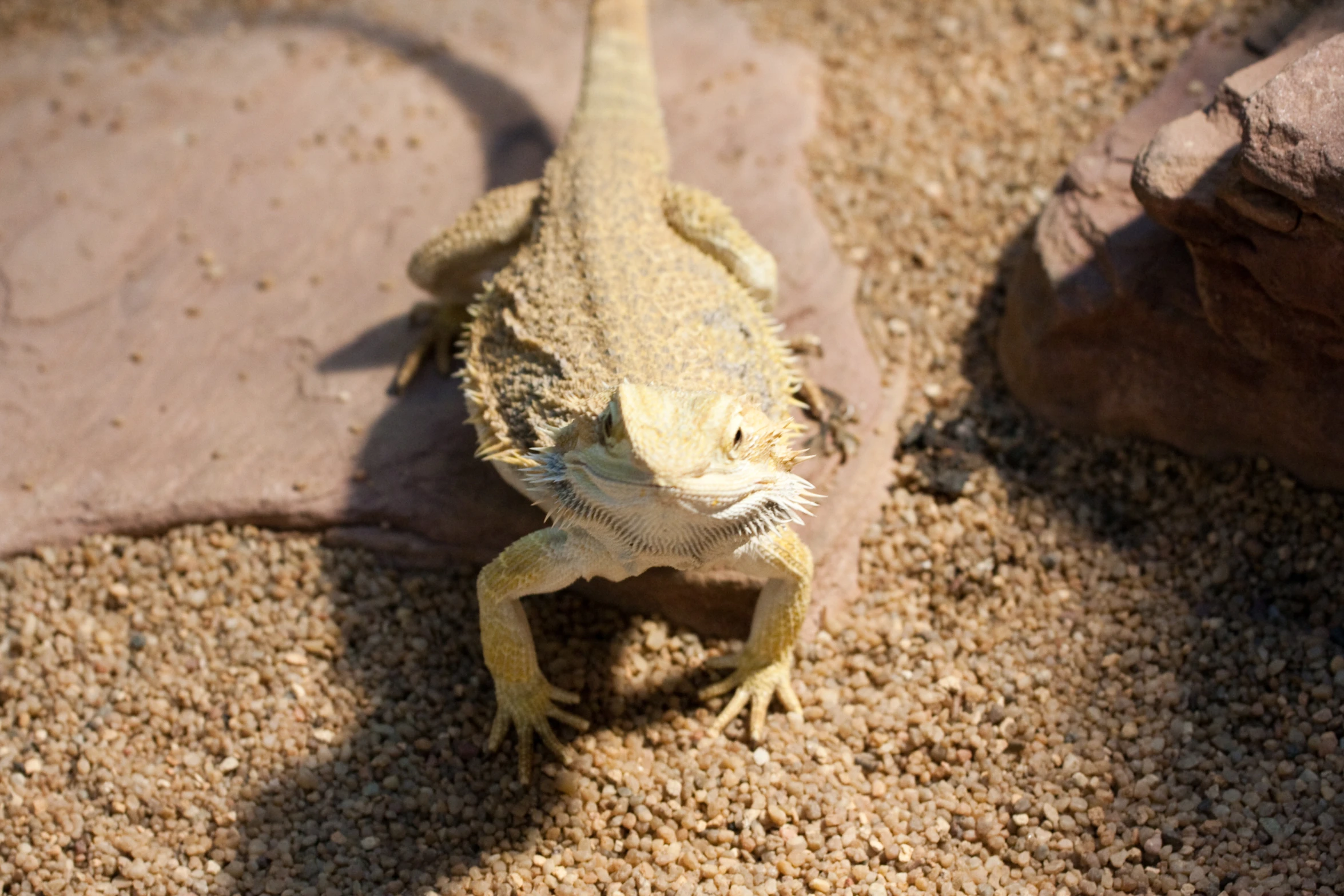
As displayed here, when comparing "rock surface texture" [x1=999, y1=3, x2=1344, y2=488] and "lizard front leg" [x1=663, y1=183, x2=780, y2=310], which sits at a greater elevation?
"rock surface texture" [x1=999, y1=3, x2=1344, y2=488]

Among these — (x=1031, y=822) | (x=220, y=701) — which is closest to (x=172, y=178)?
(x=220, y=701)

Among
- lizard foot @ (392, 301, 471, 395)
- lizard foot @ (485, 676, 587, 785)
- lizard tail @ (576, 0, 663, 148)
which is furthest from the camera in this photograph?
lizard tail @ (576, 0, 663, 148)

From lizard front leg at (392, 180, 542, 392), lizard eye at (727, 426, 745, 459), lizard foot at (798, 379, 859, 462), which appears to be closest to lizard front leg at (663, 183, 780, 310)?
lizard foot at (798, 379, 859, 462)

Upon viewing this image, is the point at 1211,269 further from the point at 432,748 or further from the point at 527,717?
the point at 432,748

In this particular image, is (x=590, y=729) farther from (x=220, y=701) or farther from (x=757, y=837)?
(x=220, y=701)

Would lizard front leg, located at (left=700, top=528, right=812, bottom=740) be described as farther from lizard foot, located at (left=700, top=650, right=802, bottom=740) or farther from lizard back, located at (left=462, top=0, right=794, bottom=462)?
lizard back, located at (left=462, top=0, right=794, bottom=462)

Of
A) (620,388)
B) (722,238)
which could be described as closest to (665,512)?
(620,388)

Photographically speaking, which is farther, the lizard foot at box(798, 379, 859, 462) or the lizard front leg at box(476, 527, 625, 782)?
the lizard foot at box(798, 379, 859, 462)
